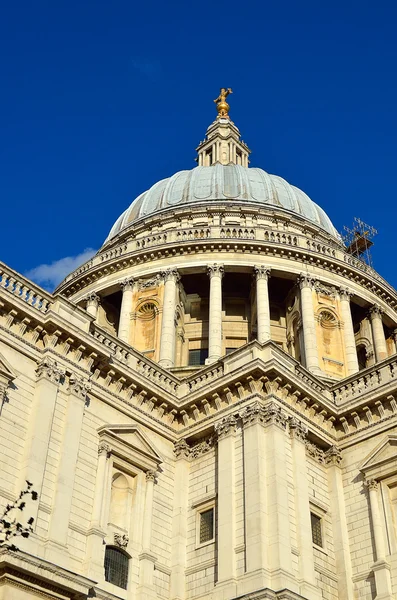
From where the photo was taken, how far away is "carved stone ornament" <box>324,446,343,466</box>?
2667 centimetres

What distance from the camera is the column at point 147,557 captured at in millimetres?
22656

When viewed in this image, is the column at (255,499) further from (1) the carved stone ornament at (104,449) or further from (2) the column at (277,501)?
(1) the carved stone ornament at (104,449)

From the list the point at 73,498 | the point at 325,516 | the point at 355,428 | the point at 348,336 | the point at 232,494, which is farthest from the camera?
the point at 348,336

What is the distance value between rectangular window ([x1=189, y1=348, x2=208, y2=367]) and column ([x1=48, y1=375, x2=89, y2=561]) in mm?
16367

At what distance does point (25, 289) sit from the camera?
2473 centimetres

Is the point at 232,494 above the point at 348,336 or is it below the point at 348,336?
below

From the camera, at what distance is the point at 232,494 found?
23.6 m

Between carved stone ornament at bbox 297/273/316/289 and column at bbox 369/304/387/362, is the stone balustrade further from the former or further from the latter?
column at bbox 369/304/387/362

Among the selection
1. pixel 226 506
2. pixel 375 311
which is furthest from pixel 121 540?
pixel 375 311

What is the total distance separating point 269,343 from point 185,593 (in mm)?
8680

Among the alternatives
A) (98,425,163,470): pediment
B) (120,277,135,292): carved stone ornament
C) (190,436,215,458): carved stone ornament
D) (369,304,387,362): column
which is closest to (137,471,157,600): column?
(98,425,163,470): pediment

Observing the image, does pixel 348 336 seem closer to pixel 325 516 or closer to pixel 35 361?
pixel 325 516

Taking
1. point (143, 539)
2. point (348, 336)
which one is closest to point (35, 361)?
point (143, 539)

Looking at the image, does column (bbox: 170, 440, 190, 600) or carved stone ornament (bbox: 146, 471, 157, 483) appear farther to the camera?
carved stone ornament (bbox: 146, 471, 157, 483)
